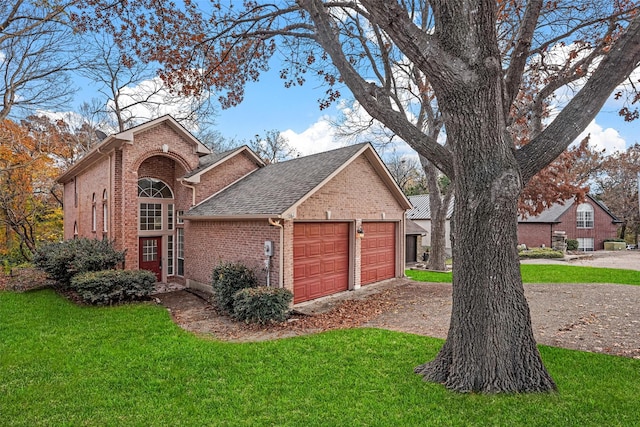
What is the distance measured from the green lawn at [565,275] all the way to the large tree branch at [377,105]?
10.6m

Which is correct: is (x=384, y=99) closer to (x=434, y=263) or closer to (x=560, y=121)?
(x=560, y=121)

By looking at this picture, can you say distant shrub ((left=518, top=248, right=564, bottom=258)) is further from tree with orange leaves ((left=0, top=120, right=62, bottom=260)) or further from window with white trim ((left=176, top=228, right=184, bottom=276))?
tree with orange leaves ((left=0, top=120, right=62, bottom=260))

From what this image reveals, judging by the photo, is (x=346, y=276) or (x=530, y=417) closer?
(x=530, y=417)

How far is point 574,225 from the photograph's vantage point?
30.9 meters

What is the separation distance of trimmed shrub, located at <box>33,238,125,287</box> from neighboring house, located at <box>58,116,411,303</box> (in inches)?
24.7

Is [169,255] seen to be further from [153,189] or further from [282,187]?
[282,187]

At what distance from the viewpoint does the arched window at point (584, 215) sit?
31.4 meters

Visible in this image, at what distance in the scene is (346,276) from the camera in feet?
39.4

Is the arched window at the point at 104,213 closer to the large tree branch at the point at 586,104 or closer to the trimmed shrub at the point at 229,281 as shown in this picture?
the trimmed shrub at the point at 229,281

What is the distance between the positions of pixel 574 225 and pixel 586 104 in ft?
108

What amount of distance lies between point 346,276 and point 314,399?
7.51 meters

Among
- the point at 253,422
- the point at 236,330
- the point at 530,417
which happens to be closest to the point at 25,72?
the point at 236,330

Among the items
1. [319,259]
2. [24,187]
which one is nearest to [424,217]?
[319,259]

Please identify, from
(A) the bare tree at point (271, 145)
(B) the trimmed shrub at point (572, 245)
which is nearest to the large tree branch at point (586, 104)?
(A) the bare tree at point (271, 145)
